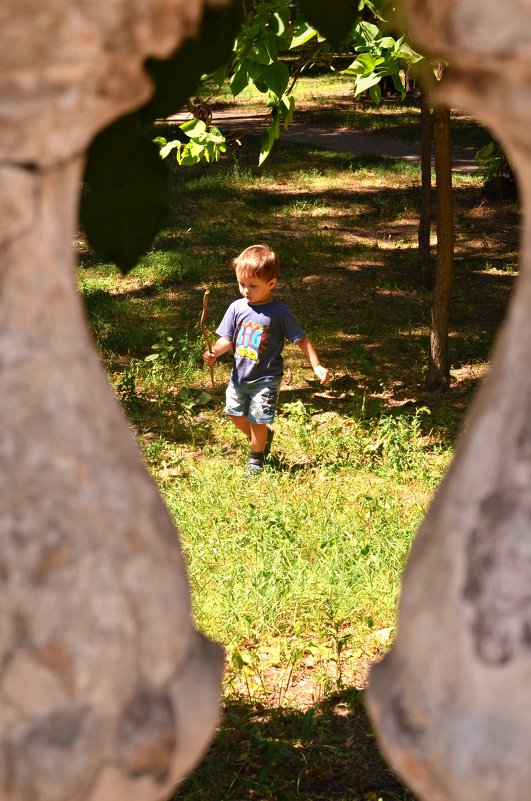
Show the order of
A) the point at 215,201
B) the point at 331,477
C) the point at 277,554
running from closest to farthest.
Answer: the point at 277,554, the point at 331,477, the point at 215,201

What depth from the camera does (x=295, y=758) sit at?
3.06 m

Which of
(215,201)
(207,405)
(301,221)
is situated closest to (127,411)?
(207,405)

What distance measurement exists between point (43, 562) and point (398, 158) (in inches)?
547

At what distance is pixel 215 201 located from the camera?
37.8 ft

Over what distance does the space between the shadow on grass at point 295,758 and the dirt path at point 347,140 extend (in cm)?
1098

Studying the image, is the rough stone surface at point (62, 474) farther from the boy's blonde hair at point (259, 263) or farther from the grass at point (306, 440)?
the boy's blonde hair at point (259, 263)

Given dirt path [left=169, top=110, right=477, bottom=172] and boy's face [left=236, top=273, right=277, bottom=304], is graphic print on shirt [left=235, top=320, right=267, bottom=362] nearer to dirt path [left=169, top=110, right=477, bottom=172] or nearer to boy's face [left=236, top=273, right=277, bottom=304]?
boy's face [left=236, top=273, right=277, bottom=304]

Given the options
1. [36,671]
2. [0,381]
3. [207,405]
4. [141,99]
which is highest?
[141,99]

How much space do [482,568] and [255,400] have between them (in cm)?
470

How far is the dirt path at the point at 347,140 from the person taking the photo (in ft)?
46.6

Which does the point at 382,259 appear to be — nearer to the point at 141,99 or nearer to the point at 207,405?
the point at 207,405

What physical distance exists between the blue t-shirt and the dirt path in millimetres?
8501

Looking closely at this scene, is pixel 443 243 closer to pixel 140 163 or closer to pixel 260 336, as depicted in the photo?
pixel 260 336

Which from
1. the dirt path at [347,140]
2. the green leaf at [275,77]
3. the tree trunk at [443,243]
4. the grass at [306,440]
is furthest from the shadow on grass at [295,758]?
the dirt path at [347,140]
